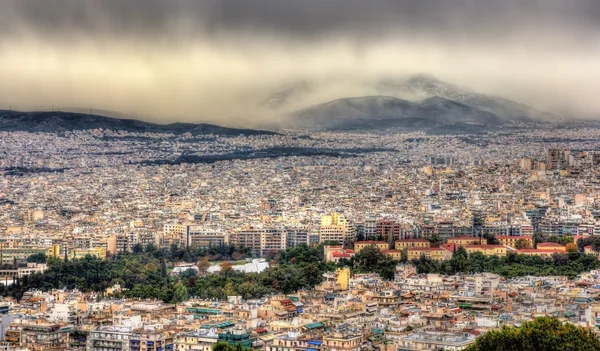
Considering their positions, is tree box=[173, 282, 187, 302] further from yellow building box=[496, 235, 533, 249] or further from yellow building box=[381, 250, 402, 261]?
yellow building box=[496, 235, 533, 249]

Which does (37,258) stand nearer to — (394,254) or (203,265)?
(203,265)

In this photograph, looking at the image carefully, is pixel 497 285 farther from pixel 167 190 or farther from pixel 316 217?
pixel 167 190

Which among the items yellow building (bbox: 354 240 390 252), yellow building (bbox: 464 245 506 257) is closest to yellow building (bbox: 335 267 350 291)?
yellow building (bbox: 354 240 390 252)

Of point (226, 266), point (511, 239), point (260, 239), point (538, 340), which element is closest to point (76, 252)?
point (260, 239)

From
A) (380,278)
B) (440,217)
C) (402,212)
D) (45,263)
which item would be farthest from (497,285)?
(402,212)

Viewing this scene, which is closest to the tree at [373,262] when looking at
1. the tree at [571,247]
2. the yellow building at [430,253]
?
the yellow building at [430,253]

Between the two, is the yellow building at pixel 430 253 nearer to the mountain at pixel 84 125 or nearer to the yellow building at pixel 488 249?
the yellow building at pixel 488 249
